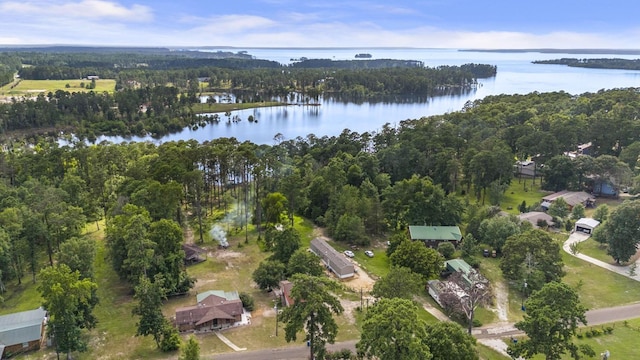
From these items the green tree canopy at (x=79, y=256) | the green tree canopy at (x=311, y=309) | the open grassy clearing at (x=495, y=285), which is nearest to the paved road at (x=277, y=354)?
the green tree canopy at (x=311, y=309)

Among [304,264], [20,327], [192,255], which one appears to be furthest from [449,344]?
[20,327]

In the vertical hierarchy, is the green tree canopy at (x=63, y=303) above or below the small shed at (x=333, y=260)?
above

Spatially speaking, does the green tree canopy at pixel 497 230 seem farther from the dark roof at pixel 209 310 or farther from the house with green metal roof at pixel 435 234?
the dark roof at pixel 209 310

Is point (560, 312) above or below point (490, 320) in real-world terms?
above

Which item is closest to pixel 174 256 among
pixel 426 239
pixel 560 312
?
pixel 426 239

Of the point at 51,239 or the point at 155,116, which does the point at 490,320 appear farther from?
the point at 155,116

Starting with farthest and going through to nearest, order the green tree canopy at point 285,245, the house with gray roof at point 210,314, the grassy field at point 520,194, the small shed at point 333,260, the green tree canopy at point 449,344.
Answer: the grassy field at point 520,194 < the small shed at point 333,260 < the green tree canopy at point 285,245 < the house with gray roof at point 210,314 < the green tree canopy at point 449,344

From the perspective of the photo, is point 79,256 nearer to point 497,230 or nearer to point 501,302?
point 501,302
